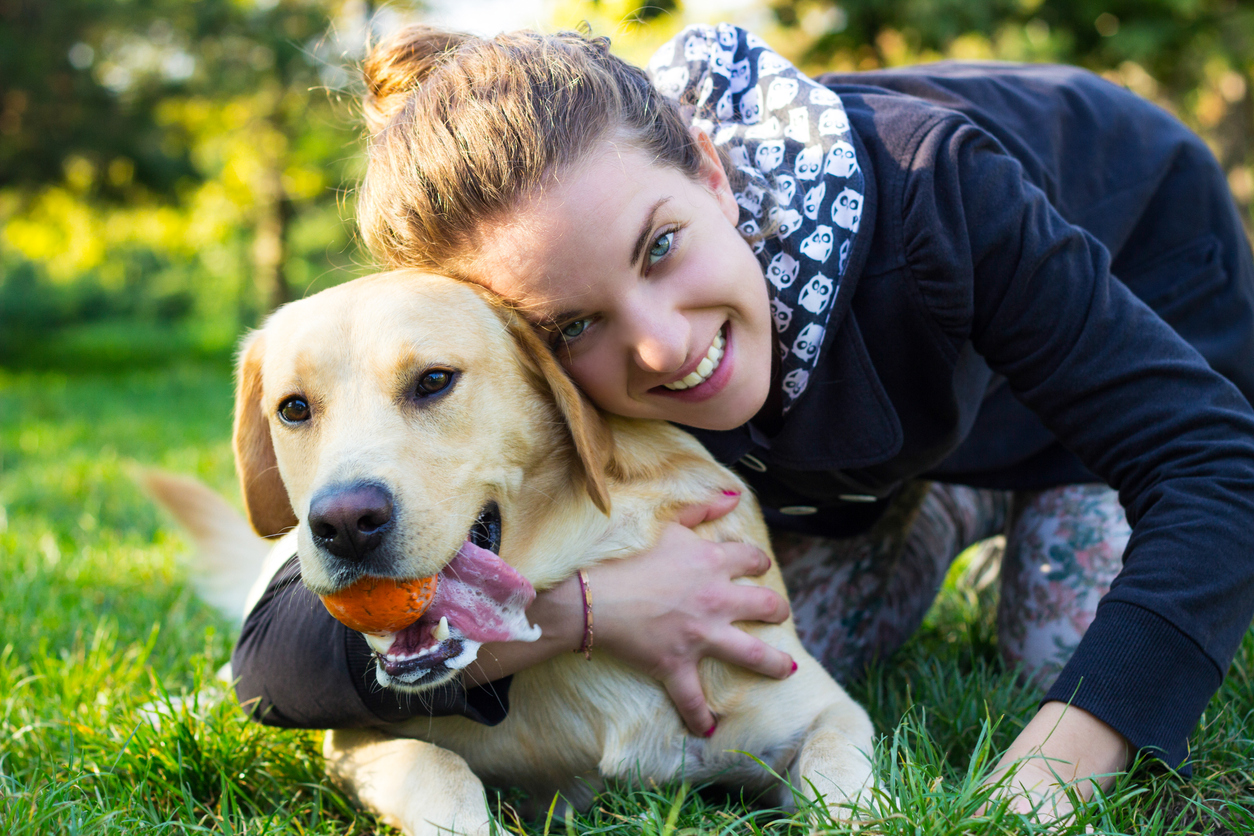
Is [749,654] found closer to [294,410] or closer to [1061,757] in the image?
[1061,757]

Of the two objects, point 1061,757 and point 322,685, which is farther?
point 322,685

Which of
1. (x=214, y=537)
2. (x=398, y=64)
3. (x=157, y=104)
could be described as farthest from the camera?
(x=157, y=104)

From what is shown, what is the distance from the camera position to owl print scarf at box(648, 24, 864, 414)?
82.6 inches

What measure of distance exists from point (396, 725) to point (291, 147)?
611 inches

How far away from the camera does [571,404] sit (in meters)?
1.92

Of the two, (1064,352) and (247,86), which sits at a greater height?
(1064,352)

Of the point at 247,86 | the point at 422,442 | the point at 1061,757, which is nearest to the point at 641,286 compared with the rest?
the point at 422,442

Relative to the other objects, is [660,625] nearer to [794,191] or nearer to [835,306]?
[835,306]

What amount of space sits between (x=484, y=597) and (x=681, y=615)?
1.39 feet

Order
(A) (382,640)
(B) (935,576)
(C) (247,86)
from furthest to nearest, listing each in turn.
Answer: (C) (247,86)
(B) (935,576)
(A) (382,640)

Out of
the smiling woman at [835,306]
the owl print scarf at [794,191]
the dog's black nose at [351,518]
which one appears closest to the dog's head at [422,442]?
the dog's black nose at [351,518]

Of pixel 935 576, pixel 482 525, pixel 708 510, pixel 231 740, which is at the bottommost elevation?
pixel 935 576

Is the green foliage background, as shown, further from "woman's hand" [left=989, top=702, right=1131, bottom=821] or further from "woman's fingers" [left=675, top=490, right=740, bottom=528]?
"woman's hand" [left=989, top=702, right=1131, bottom=821]

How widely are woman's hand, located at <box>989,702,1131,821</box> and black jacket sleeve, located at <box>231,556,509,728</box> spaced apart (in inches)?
38.2
